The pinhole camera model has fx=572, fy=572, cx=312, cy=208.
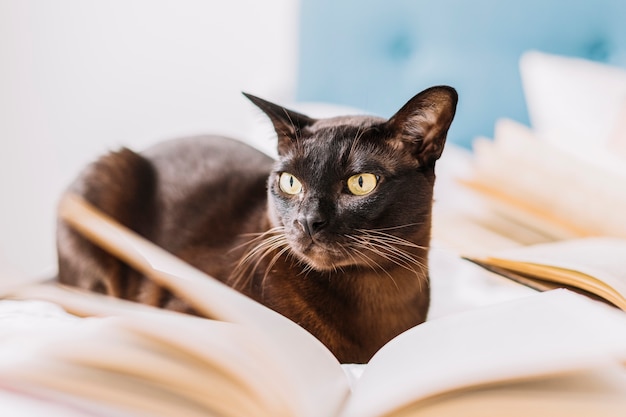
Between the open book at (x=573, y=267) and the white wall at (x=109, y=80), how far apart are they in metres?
1.09

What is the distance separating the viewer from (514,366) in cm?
39

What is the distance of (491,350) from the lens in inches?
16.5

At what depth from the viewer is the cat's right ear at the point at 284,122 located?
0.79 meters

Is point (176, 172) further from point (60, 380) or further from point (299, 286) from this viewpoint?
point (60, 380)

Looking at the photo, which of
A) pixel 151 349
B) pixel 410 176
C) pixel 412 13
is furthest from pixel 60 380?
pixel 412 13

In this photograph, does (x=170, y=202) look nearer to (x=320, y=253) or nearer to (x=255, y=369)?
(x=320, y=253)

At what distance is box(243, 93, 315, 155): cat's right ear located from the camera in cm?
79

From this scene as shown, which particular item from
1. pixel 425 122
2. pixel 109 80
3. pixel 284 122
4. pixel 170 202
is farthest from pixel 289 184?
pixel 109 80

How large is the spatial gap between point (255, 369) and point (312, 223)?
288mm

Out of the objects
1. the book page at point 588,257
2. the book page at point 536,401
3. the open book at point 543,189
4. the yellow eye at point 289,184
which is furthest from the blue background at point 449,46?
the book page at point 536,401

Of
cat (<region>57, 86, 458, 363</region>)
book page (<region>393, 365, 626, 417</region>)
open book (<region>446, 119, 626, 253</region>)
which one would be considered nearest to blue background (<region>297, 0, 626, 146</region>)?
open book (<region>446, 119, 626, 253</region>)

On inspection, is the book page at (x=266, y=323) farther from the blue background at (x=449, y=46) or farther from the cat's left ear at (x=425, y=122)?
the blue background at (x=449, y=46)

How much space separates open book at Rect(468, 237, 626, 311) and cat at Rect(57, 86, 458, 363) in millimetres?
127

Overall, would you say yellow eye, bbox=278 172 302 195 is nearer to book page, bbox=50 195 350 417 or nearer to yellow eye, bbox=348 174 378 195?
yellow eye, bbox=348 174 378 195
